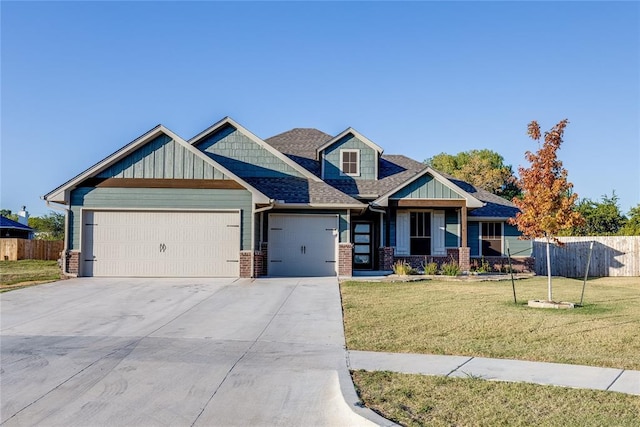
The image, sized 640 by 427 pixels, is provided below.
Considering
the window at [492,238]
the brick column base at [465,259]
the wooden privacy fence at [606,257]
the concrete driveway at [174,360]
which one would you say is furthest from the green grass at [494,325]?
the wooden privacy fence at [606,257]

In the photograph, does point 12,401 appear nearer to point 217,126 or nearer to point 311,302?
point 311,302

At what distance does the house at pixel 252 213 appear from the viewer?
58.0 ft

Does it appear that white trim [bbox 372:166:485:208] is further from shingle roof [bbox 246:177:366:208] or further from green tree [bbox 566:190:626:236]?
green tree [bbox 566:190:626:236]

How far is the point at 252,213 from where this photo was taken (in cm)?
1772

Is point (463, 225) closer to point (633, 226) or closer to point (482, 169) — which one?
point (633, 226)

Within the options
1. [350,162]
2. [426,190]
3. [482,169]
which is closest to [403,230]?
[426,190]

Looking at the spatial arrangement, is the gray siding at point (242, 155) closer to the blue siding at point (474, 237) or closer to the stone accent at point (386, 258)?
the stone accent at point (386, 258)

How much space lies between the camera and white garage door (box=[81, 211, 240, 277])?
17672 millimetres

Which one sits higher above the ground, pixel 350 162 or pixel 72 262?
pixel 350 162

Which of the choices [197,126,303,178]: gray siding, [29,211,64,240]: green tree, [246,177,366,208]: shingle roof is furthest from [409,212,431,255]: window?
[29,211,64,240]: green tree

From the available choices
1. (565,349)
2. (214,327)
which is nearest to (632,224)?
(565,349)

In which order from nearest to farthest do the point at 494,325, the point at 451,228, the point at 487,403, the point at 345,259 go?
1. the point at 487,403
2. the point at 494,325
3. the point at 345,259
4. the point at 451,228

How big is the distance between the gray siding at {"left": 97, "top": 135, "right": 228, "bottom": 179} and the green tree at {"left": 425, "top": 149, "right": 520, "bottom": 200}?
31.6 metres

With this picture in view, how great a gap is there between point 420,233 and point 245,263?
844 cm
